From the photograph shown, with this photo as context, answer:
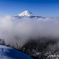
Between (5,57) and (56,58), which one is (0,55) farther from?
(56,58)

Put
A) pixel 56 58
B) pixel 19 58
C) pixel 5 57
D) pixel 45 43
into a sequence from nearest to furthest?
pixel 5 57, pixel 19 58, pixel 56 58, pixel 45 43

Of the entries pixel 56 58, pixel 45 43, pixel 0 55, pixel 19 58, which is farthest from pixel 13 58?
pixel 45 43

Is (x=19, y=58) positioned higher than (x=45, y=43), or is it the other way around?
(x=45, y=43)

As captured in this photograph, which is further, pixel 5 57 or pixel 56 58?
pixel 56 58

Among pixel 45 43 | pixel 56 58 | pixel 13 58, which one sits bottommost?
pixel 13 58

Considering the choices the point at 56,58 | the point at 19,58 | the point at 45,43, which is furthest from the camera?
the point at 45,43

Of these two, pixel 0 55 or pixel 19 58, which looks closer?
pixel 0 55

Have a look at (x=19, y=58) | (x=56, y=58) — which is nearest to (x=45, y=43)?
(x=56, y=58)

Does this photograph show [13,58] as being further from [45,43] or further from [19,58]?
[45,43]

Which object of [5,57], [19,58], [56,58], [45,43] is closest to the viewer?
[5,57]
